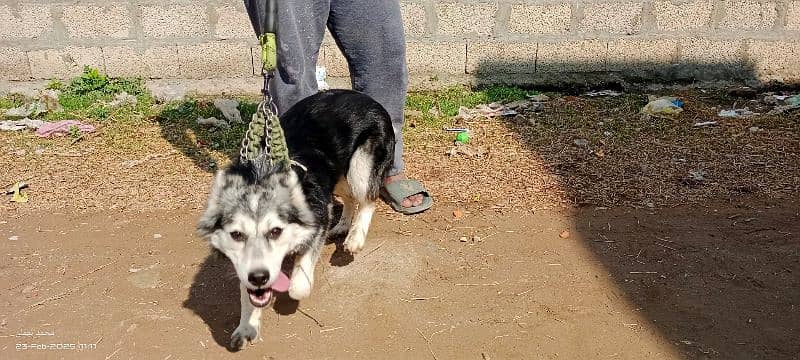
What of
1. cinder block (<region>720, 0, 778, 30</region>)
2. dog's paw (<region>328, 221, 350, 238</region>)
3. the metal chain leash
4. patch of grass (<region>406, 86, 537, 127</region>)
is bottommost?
dog's paw (<region>328, 221, 350, 238</region>)

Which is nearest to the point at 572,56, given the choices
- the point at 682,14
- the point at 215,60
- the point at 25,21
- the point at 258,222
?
the point at 682,14

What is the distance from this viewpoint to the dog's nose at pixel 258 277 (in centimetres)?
269

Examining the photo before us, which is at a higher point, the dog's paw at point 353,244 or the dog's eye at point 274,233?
the dog's eye at point 274,233

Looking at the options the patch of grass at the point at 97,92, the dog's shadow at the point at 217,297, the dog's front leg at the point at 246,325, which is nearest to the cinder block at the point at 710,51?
the dog's shadow at the point at 217,297

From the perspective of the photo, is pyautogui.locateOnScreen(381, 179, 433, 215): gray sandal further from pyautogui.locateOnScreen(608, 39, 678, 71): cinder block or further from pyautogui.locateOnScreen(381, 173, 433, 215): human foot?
pyautogui.locateOnScreen(608, 39, 678, 71): cinder block

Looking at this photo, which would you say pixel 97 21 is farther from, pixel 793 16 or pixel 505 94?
pixel 793 16

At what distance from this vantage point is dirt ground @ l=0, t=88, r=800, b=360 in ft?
9.80

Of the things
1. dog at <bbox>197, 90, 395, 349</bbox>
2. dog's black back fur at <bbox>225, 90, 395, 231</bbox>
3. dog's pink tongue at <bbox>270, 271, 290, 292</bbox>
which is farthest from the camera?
dog's black back fur at <bbox>225, 90, 395, 231</bbox>

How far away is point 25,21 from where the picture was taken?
20.9ft

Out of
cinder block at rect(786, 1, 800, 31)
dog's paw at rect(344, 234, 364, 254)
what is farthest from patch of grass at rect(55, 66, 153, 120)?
cinder block at rect(786, 1, 800, 31)

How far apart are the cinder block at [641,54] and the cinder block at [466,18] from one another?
1.17 meters

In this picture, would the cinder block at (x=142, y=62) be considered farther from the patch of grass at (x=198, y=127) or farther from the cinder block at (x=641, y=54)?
the cinder block at (x=641, y=54)

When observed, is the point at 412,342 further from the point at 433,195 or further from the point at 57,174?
the point at 57,174

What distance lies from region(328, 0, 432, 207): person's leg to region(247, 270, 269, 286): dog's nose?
160 cm
